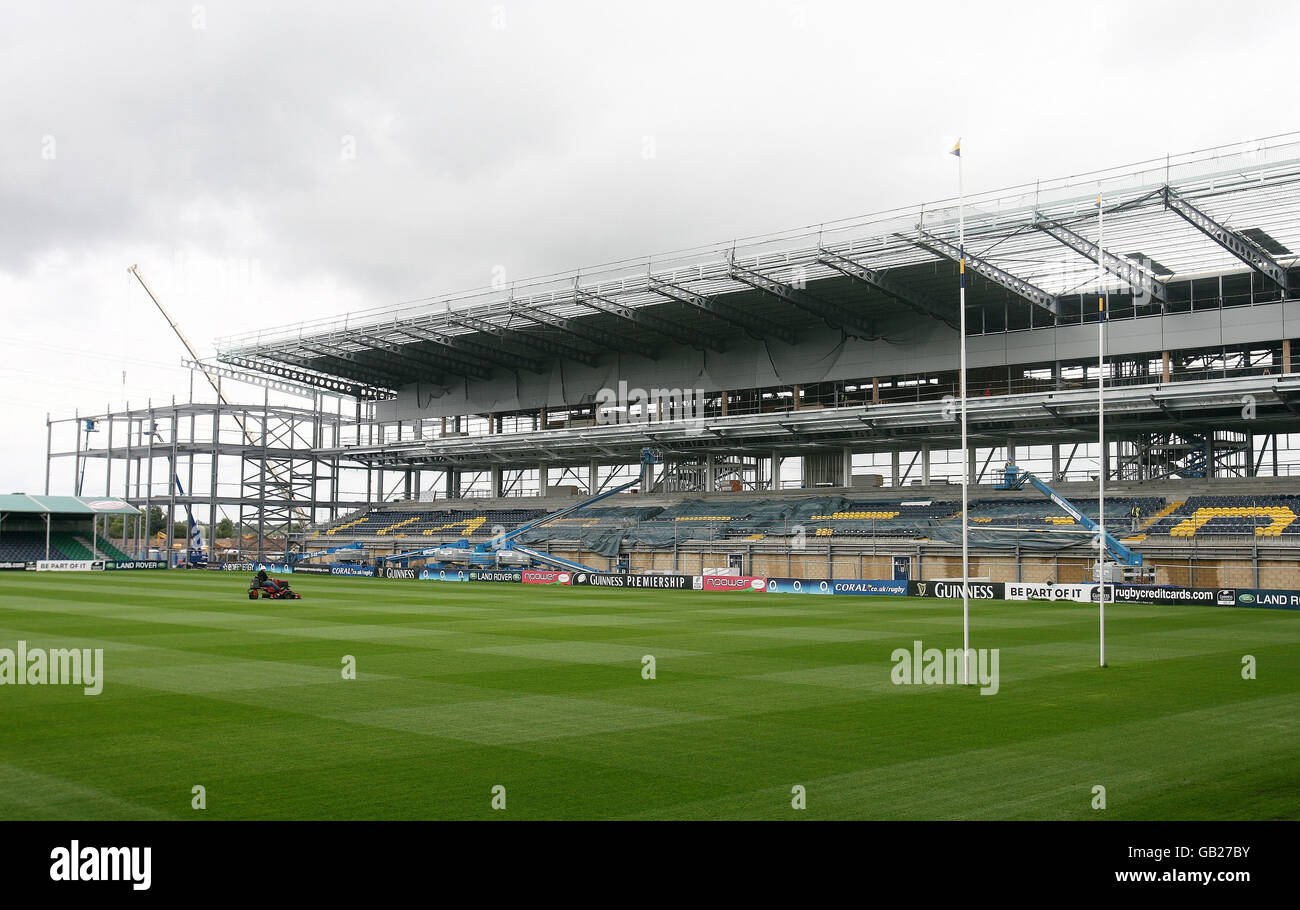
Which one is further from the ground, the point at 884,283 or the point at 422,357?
the point at 422,357

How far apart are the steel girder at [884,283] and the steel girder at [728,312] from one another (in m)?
9.57

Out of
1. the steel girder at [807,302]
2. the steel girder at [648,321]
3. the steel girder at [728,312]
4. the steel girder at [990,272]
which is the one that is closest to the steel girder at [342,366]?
the steel girder at [648,321]

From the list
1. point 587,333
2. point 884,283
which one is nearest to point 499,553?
point 587,333

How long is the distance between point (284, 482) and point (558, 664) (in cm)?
7622

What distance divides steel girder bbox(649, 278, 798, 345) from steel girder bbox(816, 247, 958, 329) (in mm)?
9569

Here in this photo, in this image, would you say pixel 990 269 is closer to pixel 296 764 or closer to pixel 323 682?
pixel 323 682

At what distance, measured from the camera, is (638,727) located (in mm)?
13906

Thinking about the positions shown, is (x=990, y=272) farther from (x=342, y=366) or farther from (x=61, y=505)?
(x=61, y=505)

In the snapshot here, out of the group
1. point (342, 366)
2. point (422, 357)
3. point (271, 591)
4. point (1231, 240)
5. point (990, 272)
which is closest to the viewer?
point (271, 591)

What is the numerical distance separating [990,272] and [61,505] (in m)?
70.4

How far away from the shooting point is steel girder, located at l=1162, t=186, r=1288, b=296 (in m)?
43.1

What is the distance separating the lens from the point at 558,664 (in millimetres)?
20781

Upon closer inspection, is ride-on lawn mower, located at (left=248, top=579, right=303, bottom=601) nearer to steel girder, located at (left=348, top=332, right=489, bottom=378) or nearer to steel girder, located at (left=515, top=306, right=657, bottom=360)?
→ steel girder, located at (left=515, top=306, right=657, bottom=360)
